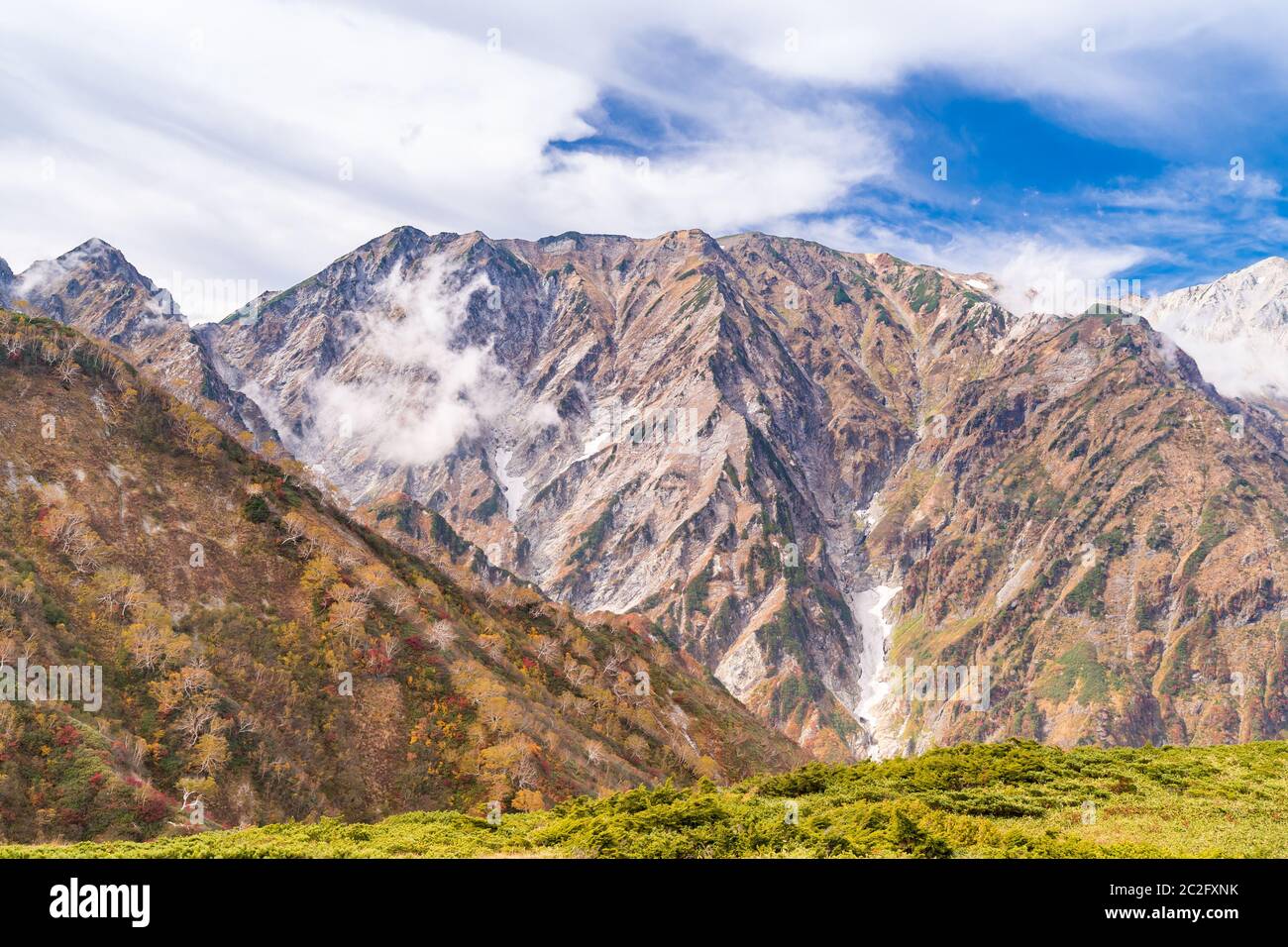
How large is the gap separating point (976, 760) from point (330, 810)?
6118cm

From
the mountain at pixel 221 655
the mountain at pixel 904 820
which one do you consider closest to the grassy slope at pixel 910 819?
the mountain at pixel 904 820

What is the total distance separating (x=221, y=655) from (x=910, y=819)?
3114 inches

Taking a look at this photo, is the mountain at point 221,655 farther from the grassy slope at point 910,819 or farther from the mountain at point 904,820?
the grassy slope at point 910,819

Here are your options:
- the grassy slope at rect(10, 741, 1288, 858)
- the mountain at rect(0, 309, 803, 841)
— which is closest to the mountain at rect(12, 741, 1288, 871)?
the grassy slope at rect(10, 741, 1288, 858)

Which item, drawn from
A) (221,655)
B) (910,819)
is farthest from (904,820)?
(221,655)

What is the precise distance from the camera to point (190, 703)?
77750 millimetres

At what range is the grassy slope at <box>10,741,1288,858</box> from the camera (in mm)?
27641

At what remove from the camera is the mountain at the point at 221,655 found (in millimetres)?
70688

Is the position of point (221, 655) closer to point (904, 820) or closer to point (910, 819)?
point (910, 819)

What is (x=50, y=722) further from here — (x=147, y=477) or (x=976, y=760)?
(x=976, y=760)

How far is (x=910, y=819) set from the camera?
29641 mm

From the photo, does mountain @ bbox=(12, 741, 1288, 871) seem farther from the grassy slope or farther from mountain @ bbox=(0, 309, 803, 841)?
mountain @ bbox=(0, 309, 803, 841)

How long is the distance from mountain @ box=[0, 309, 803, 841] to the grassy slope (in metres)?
40.2
